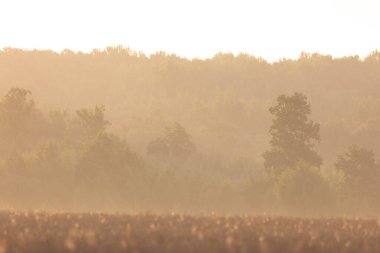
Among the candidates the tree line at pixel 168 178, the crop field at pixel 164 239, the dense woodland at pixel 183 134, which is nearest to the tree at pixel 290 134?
the tree line at pixel 168 178

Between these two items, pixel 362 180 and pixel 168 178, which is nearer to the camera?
pixel 362 180

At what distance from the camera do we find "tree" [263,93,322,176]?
68.3m

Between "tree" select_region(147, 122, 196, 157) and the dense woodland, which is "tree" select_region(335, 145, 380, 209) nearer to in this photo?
the dense woodland

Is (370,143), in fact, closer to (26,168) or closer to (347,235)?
(26,168)

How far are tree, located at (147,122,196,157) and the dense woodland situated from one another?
0.19 m

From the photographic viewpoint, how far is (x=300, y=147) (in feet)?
227

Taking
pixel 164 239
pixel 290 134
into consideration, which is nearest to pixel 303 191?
pixel 290 134

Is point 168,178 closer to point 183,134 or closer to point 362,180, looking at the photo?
point 183,134

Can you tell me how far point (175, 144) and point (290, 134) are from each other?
2650 centimetres

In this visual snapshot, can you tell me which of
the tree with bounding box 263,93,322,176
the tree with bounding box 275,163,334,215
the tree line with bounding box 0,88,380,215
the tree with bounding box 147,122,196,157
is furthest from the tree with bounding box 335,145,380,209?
the tree with bounding box 147,122,196,157

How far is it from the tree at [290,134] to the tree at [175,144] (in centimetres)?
2413

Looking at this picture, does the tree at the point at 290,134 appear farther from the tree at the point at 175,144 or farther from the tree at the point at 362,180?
the tree at the point at 175,144

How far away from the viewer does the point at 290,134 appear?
2724 inches

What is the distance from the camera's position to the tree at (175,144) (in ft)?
304
